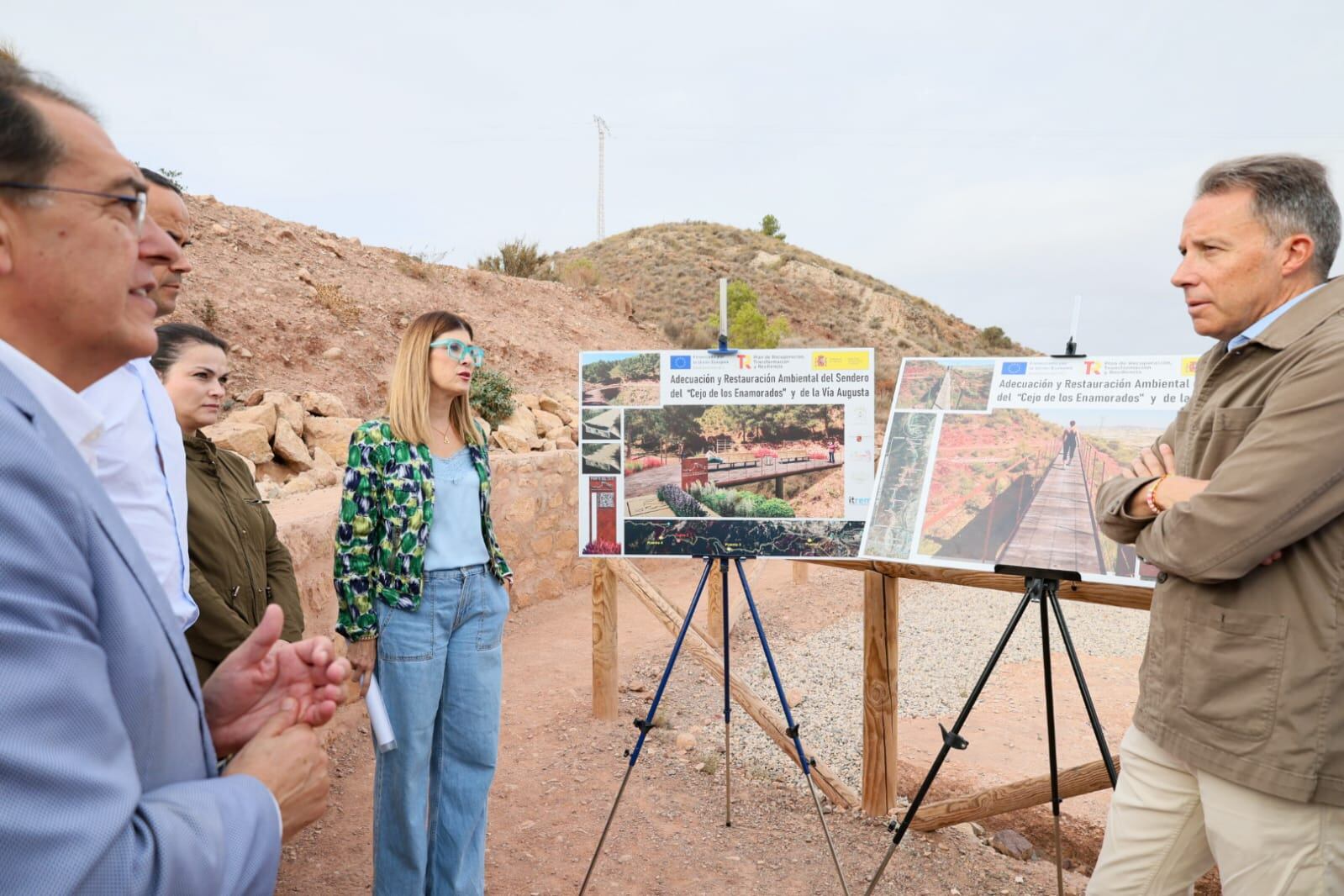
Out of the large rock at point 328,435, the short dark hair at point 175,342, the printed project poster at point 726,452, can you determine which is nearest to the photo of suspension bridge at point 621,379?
the printed project poster at point 726,452

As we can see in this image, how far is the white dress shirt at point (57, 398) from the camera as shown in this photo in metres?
0.99

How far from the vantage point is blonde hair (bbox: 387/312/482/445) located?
293 centimetres

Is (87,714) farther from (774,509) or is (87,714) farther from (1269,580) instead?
(774,509)

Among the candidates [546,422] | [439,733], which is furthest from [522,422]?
[439,733]

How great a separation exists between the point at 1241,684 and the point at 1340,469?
0.50m

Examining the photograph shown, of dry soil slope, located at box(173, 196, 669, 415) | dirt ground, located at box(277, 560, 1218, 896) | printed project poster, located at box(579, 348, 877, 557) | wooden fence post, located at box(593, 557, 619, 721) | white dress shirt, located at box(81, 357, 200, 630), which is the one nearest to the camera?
white dress shirt, located at box(81, 357, 200, 630)

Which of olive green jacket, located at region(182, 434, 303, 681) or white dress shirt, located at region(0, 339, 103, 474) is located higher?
white dress shirt, located at region(0, 339, 103, 474)

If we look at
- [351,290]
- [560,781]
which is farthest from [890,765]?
[351,290]

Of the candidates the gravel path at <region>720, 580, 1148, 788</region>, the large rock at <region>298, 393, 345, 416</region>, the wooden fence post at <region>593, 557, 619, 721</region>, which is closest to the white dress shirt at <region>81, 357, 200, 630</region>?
the wooden fence post at <region>593, 557, 619, 721</region>

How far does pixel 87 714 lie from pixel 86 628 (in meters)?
0.09

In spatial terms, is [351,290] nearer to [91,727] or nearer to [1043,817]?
[1043,817]

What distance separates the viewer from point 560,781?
15.0ft

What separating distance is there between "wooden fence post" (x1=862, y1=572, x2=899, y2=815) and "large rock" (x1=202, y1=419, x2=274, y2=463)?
577 centimetres

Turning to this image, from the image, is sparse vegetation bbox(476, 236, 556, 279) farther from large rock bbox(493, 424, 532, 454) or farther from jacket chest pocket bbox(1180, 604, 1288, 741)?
jacket chest pocket bbox(1180, 604, 1288, 741)
